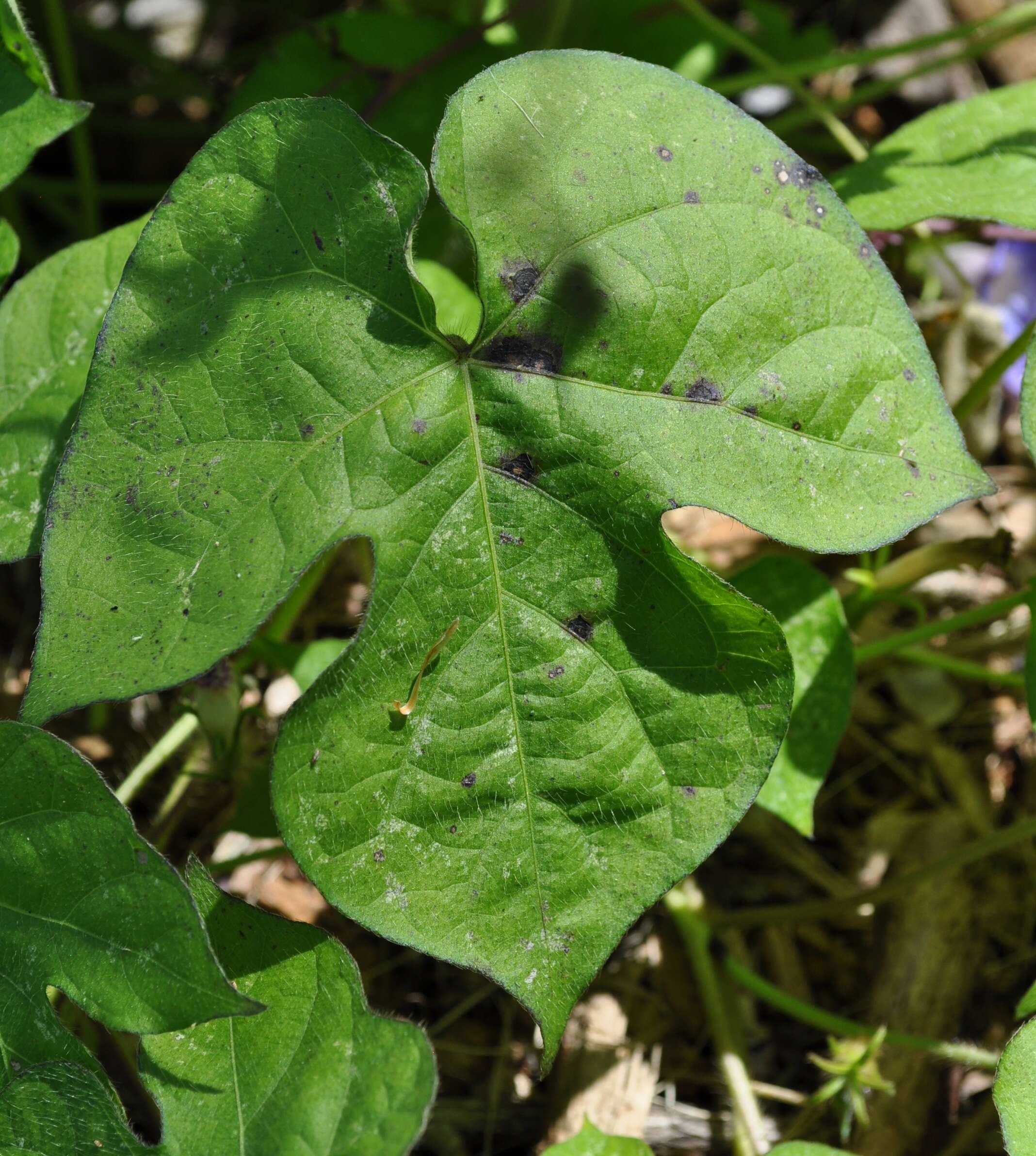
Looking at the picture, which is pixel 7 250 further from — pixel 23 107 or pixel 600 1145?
pixel 600 1145

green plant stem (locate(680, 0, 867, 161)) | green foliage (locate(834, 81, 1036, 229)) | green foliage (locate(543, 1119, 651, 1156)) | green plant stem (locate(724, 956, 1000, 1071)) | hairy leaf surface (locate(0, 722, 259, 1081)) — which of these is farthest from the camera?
green plant stem (locate(680, 0, 867, 161))

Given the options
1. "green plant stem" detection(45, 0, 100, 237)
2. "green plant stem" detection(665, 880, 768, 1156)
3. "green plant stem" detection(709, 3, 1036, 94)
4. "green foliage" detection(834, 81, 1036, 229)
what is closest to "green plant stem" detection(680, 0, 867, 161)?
"green plant stem" detection(709, 3, 1036, 94)

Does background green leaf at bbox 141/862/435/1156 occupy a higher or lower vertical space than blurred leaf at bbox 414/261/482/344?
lower

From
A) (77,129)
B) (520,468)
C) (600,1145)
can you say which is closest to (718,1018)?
(600,1145)

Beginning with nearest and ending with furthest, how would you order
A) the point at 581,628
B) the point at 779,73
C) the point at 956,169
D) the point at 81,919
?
the point at 81,919
the point at 581,628
the point at 956,169
the point at 779,73

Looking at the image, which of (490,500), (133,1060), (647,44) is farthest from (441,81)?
(133,1060)

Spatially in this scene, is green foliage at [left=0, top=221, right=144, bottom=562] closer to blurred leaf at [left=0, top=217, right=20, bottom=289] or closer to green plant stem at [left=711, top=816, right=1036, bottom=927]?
blurred leaf at [left=0, top=217, right=20, bottom=289]
